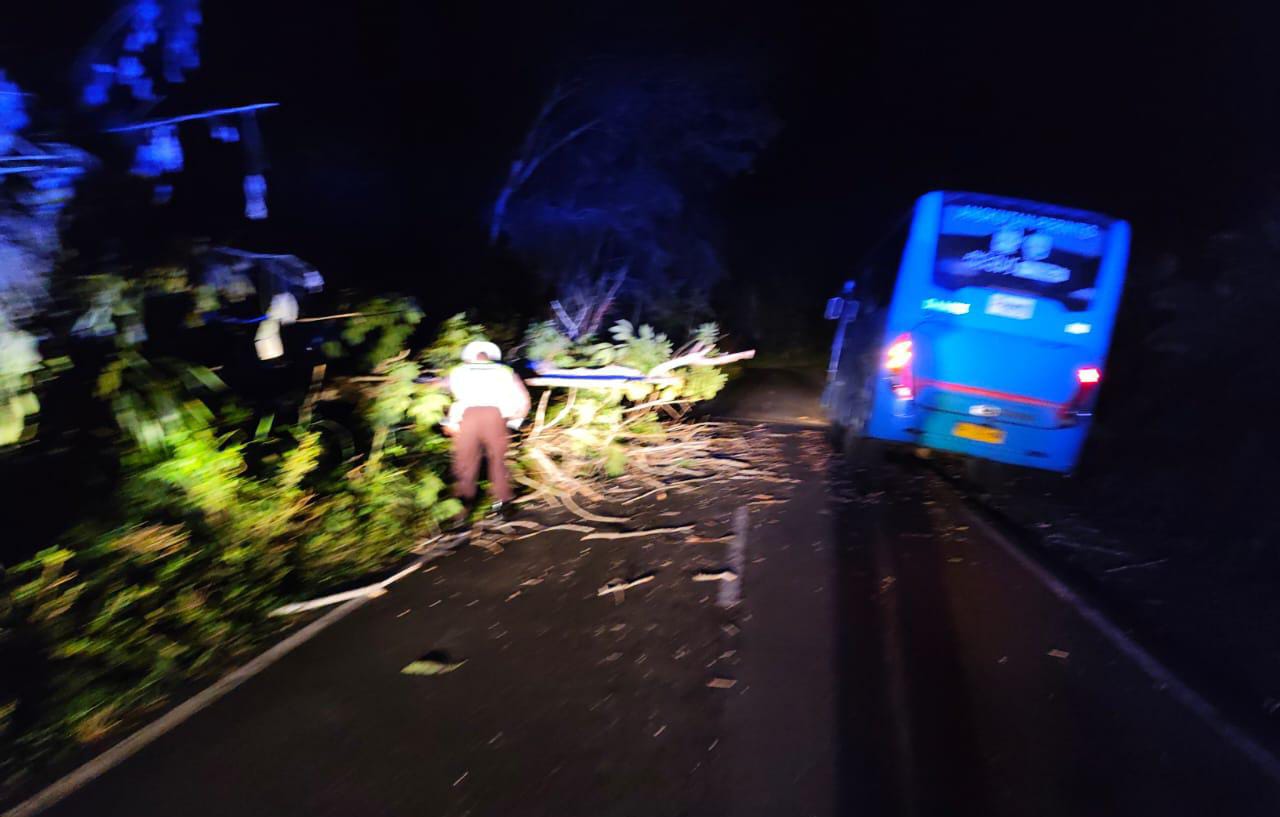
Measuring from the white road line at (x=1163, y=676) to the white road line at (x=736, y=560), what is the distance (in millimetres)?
2297

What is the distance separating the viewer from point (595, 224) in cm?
1555

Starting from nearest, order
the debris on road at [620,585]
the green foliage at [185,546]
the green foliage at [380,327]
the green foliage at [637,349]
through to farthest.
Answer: the green foliage at [185,546] → the debris on road at [620,585] → the green foliage at [380,327] → the green foliage at [637,349]

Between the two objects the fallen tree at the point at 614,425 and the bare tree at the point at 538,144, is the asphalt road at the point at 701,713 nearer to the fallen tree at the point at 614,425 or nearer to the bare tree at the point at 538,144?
the fallen tree at the point at 614,425

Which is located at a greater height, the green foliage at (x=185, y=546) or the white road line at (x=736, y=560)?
the green foliage at (x=185, y=546)

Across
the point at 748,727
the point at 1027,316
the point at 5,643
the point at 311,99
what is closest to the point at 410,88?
the point at 311,99

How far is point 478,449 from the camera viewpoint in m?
7.55

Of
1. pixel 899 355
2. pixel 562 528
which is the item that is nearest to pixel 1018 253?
pixel 899 355

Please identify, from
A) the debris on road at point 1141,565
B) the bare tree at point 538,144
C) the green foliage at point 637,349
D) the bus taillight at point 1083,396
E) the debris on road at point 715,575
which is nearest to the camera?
the debris on road at point 715,575

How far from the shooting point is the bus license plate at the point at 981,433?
8.98m

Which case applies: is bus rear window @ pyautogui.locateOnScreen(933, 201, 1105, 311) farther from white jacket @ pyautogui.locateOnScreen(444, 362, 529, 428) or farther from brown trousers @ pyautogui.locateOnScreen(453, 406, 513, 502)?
brown trousers @ pyautogui.locateOnScreen(453, 406, 513, 502)

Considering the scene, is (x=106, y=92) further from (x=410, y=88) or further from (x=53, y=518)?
(x=410, y=88)

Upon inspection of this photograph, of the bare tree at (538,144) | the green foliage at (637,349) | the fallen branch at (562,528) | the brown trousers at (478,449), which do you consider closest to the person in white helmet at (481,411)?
the brown trousers at (478,449)

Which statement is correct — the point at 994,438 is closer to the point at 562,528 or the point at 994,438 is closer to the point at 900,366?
the point at 900,366

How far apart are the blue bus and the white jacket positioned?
14.3ft
